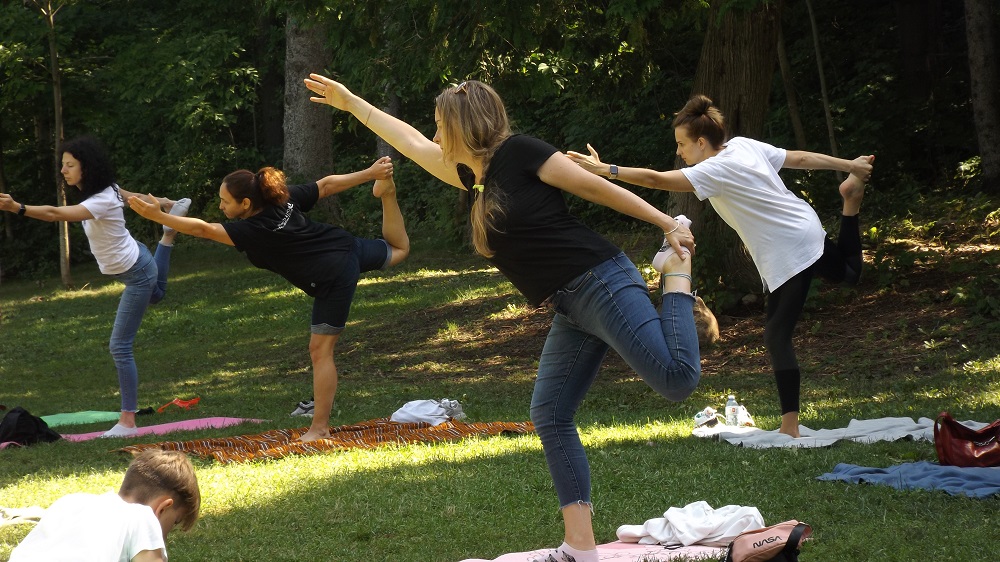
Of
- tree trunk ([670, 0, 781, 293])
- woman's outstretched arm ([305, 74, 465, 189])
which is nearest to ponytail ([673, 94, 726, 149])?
woman's outstretched arm ([305, 74, 465, 189])

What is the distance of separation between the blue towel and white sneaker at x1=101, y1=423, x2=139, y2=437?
19.2 feet

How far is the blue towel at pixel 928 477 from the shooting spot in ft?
17.2

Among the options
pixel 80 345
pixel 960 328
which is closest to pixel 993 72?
pixel 960 328

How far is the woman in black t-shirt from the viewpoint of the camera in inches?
159

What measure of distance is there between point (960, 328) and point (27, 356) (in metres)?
13.3

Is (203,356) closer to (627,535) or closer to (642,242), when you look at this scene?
(642,242)

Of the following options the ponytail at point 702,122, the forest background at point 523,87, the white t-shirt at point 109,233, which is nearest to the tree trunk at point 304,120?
the forest background at point 523,87

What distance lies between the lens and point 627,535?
4.88 meters

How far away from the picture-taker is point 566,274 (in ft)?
13.5

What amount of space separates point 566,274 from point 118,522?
6.22 feet

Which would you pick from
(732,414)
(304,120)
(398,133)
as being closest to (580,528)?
(398,133)

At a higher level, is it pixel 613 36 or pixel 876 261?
pixel 613 36

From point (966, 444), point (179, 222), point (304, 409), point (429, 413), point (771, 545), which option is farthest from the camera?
point (304, 409)

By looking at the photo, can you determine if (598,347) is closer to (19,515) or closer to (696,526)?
(696,526)
